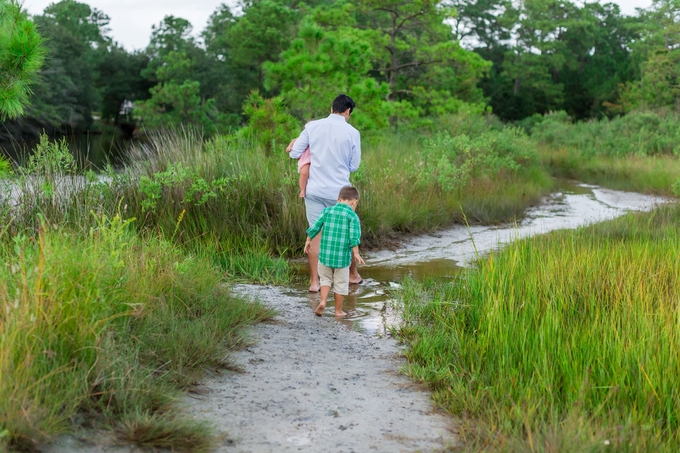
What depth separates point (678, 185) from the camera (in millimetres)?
14281

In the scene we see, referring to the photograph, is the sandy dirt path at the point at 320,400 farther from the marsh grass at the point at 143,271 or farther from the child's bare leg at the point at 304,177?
the child's bare leg at the point at 304,177

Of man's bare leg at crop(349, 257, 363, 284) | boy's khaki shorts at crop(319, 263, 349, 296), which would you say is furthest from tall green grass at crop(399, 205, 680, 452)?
man's bare leg at crop(349, 257, 363, 284)

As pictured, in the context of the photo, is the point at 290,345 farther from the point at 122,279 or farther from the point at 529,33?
the point at 529,33

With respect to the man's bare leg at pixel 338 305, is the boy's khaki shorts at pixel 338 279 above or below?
above

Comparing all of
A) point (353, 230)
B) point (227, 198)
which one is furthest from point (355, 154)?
point (227, 198)

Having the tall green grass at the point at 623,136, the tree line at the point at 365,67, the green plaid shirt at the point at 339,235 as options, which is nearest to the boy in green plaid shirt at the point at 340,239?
the green plaid shirt at the point at 339,235

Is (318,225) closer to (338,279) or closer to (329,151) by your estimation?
(338,279)

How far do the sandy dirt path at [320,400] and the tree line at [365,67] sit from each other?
8.31 meters

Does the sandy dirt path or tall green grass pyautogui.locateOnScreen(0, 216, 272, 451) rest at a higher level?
tall green grass pyautogui.locateOnScreen(0, 216, 272, 451)

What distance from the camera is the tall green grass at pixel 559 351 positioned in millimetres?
3648

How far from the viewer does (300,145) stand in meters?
7.18

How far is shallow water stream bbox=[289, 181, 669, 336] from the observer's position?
6699 millimetres

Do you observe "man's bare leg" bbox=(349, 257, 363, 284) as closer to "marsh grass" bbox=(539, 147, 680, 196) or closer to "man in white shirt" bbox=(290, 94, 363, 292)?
"man in white shirt" bbox=(290, 94, 363, 292)

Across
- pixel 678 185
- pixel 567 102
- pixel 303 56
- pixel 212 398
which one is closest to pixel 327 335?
pixel 212 398
